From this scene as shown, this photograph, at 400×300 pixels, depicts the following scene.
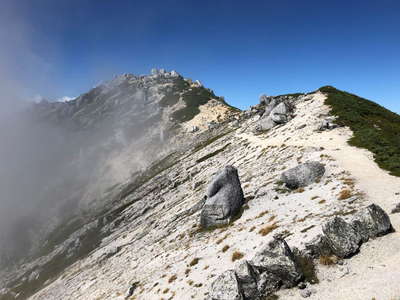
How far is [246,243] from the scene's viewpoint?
25250 mm

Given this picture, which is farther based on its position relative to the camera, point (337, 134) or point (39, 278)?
point (39, 278)

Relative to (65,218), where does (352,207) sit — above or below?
below

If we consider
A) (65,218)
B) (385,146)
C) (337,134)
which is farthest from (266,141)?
(65,218)

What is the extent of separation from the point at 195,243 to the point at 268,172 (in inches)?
701

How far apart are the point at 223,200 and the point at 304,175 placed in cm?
1059

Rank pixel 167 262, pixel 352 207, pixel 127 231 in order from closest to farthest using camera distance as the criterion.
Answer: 1. pixel 352 207
2. pixel 167 262
3. pixel 127 231

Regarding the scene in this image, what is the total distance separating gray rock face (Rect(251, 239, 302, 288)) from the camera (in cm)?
1702

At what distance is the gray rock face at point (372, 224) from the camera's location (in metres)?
18.4

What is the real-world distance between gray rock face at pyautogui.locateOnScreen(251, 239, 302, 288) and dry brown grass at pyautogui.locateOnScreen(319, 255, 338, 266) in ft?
6.67

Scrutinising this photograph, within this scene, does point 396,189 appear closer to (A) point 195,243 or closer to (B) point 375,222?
(B) point 375,222

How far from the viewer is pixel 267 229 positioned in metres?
25.7

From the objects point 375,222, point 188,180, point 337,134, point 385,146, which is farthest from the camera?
point 188,180

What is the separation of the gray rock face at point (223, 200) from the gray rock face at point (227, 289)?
15.7 metres

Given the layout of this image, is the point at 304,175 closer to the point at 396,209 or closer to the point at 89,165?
the point at 396,209
